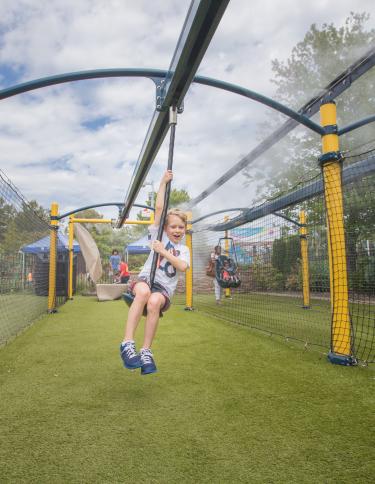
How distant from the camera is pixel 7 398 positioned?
246 centimetres

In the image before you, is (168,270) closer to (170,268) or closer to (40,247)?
(170,268)

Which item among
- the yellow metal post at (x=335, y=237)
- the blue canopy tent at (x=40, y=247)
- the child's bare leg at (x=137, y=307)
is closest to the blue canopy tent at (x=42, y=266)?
the blue canopy tent at (x=40, y=247)

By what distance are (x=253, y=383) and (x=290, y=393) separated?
309 mm

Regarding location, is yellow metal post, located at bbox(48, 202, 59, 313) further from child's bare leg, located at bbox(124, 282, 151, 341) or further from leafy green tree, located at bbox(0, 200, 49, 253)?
child's bare leg, located at bbox(124, 282, 151, 341)

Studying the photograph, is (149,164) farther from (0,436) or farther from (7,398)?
(0,436)

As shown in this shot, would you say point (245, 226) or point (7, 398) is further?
point (245, 226)

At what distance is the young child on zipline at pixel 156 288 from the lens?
2309 millimetres

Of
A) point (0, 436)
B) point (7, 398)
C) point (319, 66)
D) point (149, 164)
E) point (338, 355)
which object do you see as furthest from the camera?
point (319, 66)

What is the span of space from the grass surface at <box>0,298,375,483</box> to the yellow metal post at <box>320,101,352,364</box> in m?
0.32

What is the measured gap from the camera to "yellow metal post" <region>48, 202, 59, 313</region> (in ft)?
24.1

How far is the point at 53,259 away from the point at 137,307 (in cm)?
549

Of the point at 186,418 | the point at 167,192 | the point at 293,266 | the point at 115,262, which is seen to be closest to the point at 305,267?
the point at 293,266

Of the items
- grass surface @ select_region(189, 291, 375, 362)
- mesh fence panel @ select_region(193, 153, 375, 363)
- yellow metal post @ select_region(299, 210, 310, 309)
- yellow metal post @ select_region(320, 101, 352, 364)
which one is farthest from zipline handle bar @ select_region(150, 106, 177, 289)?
yellow metal post @ select_region(299, 210, 310, 309)

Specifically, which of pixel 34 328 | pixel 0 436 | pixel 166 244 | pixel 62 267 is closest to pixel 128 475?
pixel 0 436
